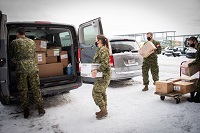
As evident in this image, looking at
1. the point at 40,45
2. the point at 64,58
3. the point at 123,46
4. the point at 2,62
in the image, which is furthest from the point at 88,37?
the point at 2,62

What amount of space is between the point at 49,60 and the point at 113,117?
256 cm

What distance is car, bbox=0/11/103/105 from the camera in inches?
133

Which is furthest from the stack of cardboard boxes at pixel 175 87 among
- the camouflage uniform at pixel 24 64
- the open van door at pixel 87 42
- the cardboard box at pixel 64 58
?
the camouflage uniform at pixel 24 64

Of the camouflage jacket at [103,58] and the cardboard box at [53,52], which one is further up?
the cardboard box at [53,52]

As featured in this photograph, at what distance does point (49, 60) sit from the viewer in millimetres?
4844

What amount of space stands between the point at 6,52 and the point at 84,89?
3.21 metres

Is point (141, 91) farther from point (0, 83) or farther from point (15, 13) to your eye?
point (15, 13)

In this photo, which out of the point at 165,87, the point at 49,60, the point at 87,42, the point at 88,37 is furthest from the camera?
the point at 87,42

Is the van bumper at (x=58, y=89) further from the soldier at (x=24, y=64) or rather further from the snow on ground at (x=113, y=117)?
the snow on ground at (x=113, y=117)

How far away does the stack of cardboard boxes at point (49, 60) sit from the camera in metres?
4.57

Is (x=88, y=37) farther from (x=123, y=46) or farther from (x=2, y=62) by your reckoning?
(x=2, y=62)

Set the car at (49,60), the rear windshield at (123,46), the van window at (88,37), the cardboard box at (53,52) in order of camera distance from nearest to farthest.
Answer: the car at (49,60)
the cardboard box at (53,52)
the rear windshield at (123,46)
the van window at (88,37)

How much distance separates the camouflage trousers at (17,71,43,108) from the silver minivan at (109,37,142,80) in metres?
2.66

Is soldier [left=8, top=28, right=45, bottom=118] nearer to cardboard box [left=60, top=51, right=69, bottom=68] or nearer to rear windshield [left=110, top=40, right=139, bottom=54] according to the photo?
cardboard box [left=60, top=51, right=69, bottom=68]
